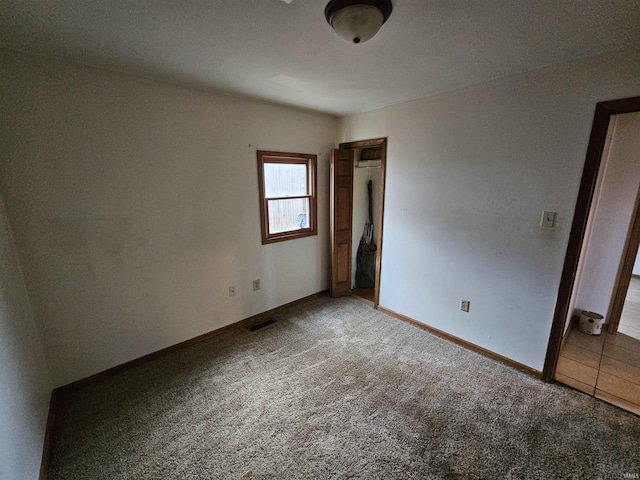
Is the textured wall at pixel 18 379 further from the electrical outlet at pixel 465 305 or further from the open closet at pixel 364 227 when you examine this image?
the open closet at pixel 364 227

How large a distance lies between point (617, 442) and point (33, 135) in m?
4.13

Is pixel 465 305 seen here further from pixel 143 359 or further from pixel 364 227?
pixel 143 359

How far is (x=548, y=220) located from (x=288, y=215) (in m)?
2.50

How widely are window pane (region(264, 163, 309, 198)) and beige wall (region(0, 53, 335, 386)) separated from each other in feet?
0.78

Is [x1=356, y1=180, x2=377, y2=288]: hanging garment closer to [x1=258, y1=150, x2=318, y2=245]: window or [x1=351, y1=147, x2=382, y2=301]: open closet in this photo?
[x1=351, y1=147, x2=382, y2=301]: open closet

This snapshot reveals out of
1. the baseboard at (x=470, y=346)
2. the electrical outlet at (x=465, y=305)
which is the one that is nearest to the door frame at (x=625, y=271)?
the baseboard at (x=470, y=346)

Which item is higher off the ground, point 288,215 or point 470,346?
point 288,215

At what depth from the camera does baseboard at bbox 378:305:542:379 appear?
2207 millimetres

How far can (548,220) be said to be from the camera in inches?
78.2

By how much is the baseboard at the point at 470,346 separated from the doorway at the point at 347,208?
13.9 inches

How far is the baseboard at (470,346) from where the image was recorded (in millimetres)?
2207

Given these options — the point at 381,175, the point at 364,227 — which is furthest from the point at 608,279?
the point at 364,227

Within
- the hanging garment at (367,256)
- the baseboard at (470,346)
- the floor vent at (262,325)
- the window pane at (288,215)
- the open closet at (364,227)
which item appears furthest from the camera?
the hanging garment at (367,256)

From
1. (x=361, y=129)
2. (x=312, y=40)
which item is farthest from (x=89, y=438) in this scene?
(x=361, y=129)
